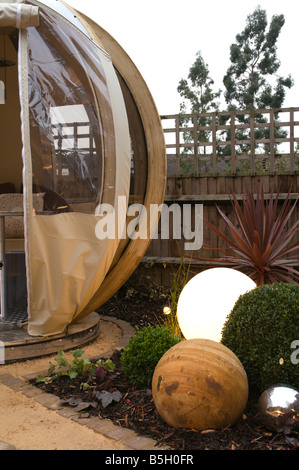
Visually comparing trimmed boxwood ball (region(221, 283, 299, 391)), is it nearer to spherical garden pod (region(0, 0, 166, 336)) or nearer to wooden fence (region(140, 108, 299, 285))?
spherical garden pod (region(0, 0, 166, 336))

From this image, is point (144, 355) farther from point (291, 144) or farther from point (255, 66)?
point (255, 66)

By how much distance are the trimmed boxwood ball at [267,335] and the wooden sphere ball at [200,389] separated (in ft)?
0.64

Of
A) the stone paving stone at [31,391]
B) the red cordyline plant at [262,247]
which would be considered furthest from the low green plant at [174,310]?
the stone paving stone at [31,391]

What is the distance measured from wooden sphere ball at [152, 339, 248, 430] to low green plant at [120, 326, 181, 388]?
0.45m

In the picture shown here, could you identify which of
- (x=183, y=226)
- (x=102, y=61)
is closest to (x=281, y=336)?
(x=102, y=61)

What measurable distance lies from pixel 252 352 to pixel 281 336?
196mm

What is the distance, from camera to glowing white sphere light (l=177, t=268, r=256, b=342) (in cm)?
313

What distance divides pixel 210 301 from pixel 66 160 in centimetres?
174

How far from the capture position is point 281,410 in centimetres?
230

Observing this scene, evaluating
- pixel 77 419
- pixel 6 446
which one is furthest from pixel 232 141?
pixel 6 446

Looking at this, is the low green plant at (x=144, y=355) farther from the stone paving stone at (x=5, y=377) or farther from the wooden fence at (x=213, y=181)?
the wooden fence at (x=213, y=181)

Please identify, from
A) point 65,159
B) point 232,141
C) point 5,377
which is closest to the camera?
point 5,377

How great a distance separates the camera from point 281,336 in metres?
2.59

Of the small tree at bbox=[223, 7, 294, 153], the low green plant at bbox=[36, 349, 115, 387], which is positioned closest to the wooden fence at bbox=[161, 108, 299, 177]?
the low green plant at bbox=[36, 349, 115, 387]
